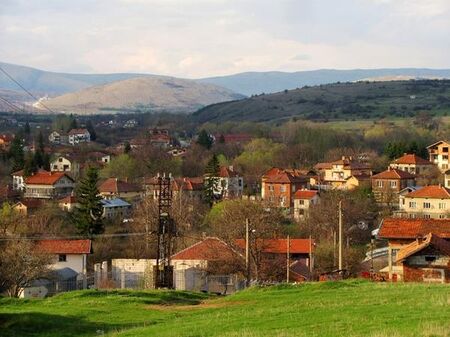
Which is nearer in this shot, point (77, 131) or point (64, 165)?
point (64, 165)

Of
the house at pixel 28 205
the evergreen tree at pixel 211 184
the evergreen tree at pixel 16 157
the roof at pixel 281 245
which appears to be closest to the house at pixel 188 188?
the evergreen tree at pixel 211 184

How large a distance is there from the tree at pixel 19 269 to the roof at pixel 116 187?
126 feet

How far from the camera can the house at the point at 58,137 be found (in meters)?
140

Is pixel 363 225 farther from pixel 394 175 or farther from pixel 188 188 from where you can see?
pixel 188 188

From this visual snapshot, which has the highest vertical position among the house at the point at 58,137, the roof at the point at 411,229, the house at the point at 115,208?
the house at the point at 58,137

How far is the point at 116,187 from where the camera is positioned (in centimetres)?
7712

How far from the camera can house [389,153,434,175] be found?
85375 millimetres

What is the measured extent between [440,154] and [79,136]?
221ft

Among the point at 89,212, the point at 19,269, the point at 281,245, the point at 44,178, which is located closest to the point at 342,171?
the point at 44,178

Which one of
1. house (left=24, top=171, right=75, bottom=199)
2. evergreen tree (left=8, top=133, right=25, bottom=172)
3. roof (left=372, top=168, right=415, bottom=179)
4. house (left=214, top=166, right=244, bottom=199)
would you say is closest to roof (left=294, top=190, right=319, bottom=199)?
house (left=214, top=166, right=244, bottom=199)

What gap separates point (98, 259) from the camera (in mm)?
49938

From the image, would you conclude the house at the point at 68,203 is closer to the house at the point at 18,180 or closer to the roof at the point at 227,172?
the house at the point at 18,180

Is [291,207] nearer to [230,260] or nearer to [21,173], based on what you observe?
[21,173]

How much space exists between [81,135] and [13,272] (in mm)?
109609
